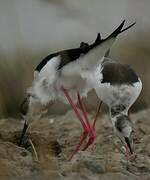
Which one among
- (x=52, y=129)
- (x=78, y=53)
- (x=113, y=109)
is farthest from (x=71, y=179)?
(x=52, y=129)

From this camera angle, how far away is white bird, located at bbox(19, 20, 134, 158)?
498 centimetres

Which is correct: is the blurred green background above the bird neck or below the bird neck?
above

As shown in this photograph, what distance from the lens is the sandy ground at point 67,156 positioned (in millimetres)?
3455

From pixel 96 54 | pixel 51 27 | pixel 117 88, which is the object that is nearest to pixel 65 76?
pixel 96 54

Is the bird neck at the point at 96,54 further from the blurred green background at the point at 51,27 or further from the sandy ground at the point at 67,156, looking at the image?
the sandy ground at the point at 67,156

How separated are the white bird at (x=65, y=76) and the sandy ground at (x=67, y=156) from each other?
14.4 inches

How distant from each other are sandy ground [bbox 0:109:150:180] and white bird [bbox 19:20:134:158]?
365mm

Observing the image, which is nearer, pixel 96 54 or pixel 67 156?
pixel 96 54

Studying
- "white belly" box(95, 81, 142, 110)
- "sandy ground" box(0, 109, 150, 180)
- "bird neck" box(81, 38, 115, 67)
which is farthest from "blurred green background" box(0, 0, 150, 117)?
"white belly" box(95, 81, 142, 110)

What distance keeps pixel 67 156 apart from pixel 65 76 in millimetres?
774

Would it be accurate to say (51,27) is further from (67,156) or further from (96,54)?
(67,156)

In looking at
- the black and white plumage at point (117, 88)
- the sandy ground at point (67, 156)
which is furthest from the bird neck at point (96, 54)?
the sandy ground at point (67, 156)

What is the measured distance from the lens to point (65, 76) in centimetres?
535

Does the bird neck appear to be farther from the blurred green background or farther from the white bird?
the blurred green background
